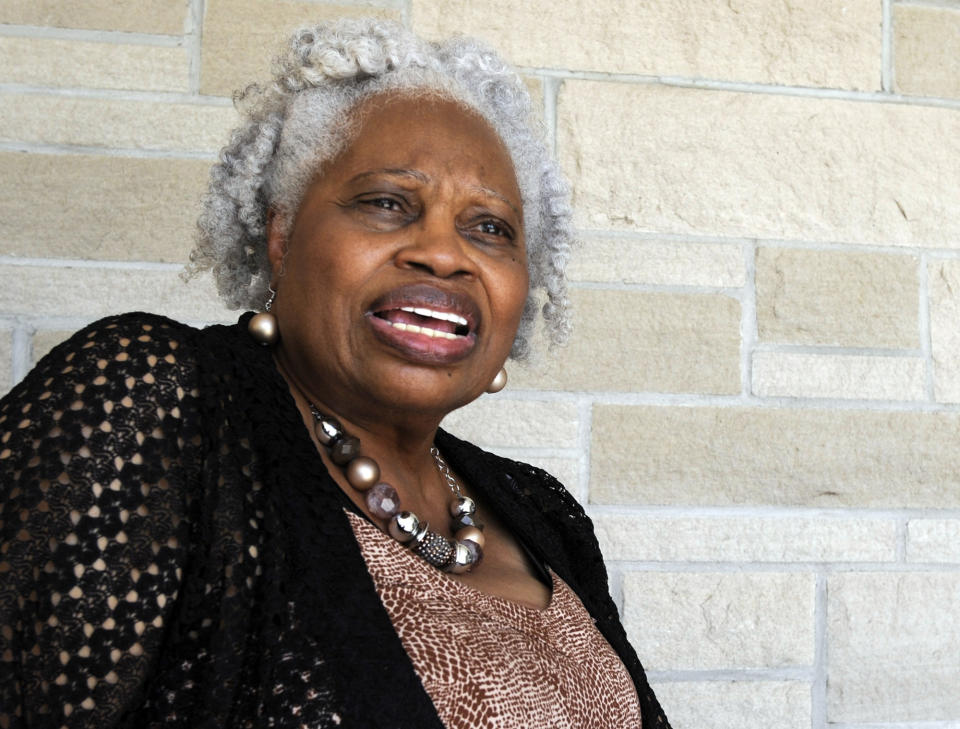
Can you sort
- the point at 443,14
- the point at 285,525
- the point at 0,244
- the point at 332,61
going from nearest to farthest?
the point at 285,525, the point at 332,61, the point at 0,244, the point at 443,14

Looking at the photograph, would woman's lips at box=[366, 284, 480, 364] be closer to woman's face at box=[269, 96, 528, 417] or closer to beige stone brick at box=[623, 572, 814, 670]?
woman's face at box=[269, 96, 528, 417]

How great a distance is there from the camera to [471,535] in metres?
1.71

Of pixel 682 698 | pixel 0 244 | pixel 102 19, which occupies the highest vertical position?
pixel 102 19

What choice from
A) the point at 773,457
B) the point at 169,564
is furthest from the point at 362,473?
the point at 773,457

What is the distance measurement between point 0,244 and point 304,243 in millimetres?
1022

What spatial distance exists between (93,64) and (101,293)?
46cm

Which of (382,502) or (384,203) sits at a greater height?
(384,203)

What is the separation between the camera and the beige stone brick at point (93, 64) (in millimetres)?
2359

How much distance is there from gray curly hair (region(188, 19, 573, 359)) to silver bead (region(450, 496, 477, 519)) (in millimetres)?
435

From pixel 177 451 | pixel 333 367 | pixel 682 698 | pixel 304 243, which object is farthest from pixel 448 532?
pixel 682 698

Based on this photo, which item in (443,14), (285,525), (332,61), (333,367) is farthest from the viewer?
(443,14)

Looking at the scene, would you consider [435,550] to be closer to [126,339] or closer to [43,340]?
[126,339]

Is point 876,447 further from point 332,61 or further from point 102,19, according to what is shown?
point 102,19

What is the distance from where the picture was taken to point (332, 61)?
1.68 metres
